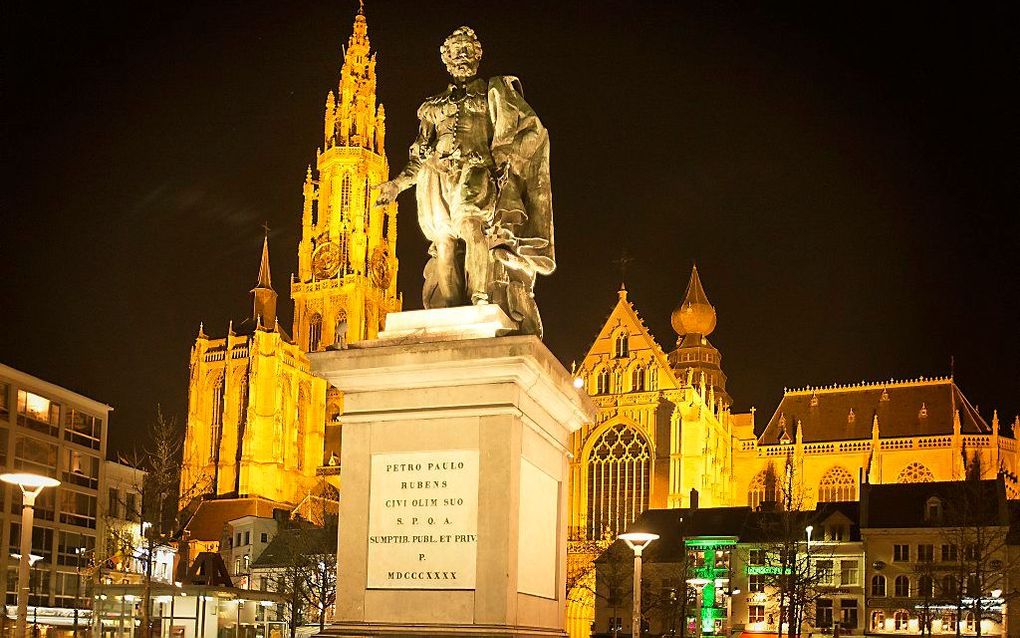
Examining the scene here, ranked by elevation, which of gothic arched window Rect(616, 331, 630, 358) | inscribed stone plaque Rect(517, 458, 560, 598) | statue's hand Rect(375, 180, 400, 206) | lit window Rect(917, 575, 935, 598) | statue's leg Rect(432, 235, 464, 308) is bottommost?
lit window Rect(917, 575, 935, 598)

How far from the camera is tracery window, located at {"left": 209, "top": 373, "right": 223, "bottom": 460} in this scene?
95.7 meters

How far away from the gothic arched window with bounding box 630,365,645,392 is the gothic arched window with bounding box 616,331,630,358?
139 centimetres

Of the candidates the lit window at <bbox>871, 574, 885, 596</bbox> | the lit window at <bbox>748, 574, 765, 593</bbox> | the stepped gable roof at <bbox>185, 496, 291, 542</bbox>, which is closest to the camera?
the lit window at <bbox>871, 574, 885, 596</bbox>

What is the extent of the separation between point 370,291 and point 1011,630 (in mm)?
67152

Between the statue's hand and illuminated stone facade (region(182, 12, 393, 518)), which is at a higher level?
illuminated stone facade (region(182, 12, 393, 518))

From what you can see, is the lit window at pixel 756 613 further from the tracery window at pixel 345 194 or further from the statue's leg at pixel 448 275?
the tracery window at pixel 345 194

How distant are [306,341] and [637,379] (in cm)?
4279

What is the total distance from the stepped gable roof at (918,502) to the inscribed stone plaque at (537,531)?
132ft

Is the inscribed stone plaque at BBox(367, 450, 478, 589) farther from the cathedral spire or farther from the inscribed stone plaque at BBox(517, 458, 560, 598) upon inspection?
the cathedral spire

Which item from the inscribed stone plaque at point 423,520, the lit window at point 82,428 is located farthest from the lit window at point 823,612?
the inscribed stone plaque at point 423,520

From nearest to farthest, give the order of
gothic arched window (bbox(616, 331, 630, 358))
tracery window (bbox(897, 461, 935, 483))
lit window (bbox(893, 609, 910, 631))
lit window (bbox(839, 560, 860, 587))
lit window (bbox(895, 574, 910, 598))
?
lit window (bbox(893, 609, 910, 631)) → lit window (bbox(895, 574, 910, 598)) → lit window (bbox(839, 560, 860, 587)) → gothic arched window (bbox(616, 331, 630, 358)) → tracery window (bbox(897, 461, 935, 483))

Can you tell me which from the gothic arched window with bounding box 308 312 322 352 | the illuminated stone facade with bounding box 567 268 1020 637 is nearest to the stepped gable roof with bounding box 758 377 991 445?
the illuminated stone facade with bounding box 567 268 1020 637

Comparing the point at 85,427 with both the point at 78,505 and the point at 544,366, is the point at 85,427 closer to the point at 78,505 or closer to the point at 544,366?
the point at 78,505

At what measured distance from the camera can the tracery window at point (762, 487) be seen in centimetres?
7794
